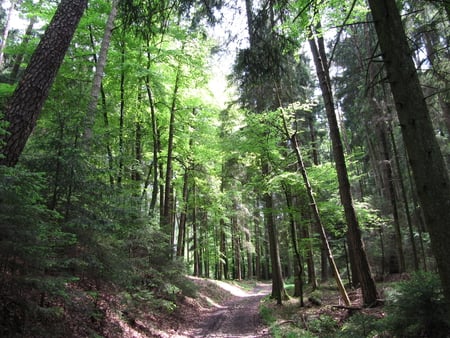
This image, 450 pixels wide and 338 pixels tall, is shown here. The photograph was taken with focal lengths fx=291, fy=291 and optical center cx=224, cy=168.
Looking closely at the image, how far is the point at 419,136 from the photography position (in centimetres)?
360

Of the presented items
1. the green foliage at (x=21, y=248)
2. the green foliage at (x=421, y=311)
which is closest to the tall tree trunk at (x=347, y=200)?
the green foliage at (x=421, y=311)

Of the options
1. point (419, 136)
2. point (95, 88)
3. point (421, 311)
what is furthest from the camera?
point (95, 88)

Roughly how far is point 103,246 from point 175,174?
46.4 feet

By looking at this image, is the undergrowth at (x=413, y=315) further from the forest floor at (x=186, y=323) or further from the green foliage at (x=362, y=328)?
the forest floor at (x=186, y=323)

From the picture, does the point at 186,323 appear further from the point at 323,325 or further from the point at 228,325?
the point at 323,325

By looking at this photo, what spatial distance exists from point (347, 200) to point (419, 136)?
5320 mm

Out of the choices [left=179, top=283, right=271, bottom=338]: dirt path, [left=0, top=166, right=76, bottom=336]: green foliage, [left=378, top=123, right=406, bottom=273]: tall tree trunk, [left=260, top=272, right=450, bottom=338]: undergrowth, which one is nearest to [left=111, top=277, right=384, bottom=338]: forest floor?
[left=179, top=283, right=271, bottom=338]: dirt path

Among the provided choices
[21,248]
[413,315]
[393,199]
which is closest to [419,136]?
[413,315]

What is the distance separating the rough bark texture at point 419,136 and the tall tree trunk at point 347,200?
469cm

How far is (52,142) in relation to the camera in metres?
5.48

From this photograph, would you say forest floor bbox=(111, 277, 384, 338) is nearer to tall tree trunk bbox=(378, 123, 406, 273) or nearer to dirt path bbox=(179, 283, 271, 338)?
dirt path bbox=(179, 283, 271, 338)

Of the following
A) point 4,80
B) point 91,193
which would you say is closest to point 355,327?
point 91,193

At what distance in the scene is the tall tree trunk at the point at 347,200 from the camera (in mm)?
7945

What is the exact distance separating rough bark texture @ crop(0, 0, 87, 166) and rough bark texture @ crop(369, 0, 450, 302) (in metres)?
5.77
